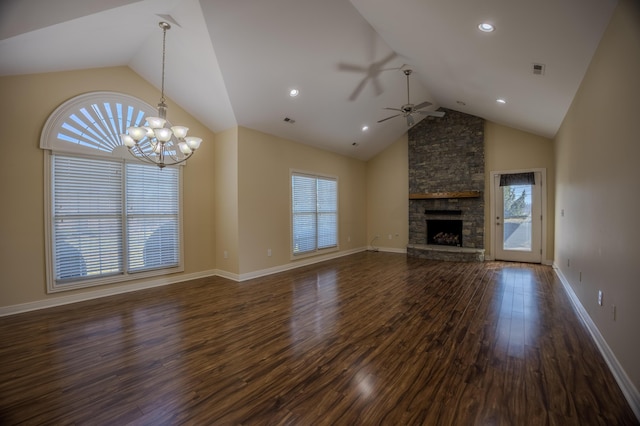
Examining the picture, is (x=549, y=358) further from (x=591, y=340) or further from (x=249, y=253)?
(x=249, y=253)

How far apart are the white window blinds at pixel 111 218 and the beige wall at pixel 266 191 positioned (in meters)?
1.22

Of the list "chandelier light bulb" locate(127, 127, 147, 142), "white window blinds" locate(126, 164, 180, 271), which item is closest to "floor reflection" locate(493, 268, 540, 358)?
"chandelier light bulb" locate(127, 127, 147, 142)

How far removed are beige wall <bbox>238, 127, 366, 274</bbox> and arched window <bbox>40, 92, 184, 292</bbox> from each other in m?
1.31

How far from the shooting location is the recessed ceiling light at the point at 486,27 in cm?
278

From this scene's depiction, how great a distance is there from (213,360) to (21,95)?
13.7 ft

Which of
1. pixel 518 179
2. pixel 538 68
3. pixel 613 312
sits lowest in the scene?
pixel 613 312

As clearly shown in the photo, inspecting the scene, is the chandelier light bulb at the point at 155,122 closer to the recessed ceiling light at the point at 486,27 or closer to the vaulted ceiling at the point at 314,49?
the vaulted ceiling at the point at 314,49

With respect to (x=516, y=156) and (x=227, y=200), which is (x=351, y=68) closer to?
(x=227, y=200)

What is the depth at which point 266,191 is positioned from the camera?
18.6 feet

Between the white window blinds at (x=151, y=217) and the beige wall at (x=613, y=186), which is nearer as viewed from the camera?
the beige wall at (x=613, y=186)

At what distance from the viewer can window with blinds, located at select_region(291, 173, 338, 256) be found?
637cm

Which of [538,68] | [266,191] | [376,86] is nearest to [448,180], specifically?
[376,86]

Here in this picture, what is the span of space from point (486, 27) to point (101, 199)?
18.0ft

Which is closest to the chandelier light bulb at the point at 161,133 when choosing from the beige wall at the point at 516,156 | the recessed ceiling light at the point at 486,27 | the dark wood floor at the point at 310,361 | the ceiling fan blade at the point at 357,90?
the dark wood floor at the point at 310,361
